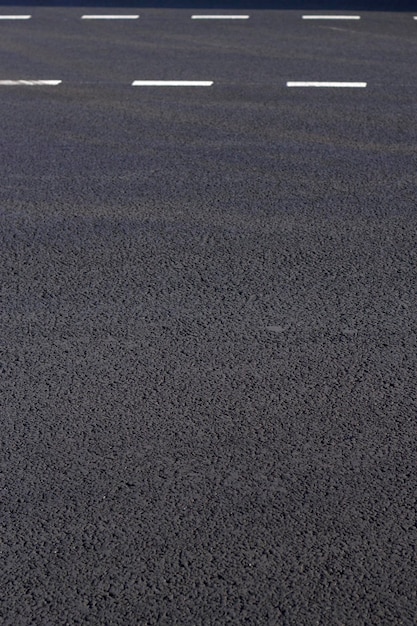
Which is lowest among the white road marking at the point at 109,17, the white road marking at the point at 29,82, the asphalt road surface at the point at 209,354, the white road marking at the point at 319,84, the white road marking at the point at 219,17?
the asphalt road surface at the point at 209,354

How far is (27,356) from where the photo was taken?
229 inches

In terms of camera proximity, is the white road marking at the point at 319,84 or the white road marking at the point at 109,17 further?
the white road marking at the point at 109,17

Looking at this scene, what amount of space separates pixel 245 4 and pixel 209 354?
9.96m

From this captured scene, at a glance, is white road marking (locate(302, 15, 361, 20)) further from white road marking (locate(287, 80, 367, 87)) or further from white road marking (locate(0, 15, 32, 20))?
white road marking (locate(0, 15, 32, 20))

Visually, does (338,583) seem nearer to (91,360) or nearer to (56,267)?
(91,360)

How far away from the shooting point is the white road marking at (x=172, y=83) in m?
10.8

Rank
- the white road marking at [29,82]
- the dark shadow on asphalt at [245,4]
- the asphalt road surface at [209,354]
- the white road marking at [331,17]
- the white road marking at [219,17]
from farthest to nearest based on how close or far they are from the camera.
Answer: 1. the dark shadow on asphalt at [245,4]
2. the white road marking at [219,17]
3. the white road marking at [331,17]
4. the white road marking at [29,82]
5. the asphalt road surface at [209,354]

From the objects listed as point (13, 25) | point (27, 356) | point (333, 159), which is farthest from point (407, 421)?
point (13, 25)

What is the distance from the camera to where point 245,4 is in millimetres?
14578

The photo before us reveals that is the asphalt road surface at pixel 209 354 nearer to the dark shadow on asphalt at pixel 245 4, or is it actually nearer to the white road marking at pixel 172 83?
the white road marking at pixel 172 83

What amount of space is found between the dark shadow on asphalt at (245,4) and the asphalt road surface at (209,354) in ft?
12.8

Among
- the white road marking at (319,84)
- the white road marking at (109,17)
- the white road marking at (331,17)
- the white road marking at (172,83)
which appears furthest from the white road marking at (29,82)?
the white road marking at (331,17)

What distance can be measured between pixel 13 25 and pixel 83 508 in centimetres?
1045

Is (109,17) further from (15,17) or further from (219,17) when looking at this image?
(219,17)
